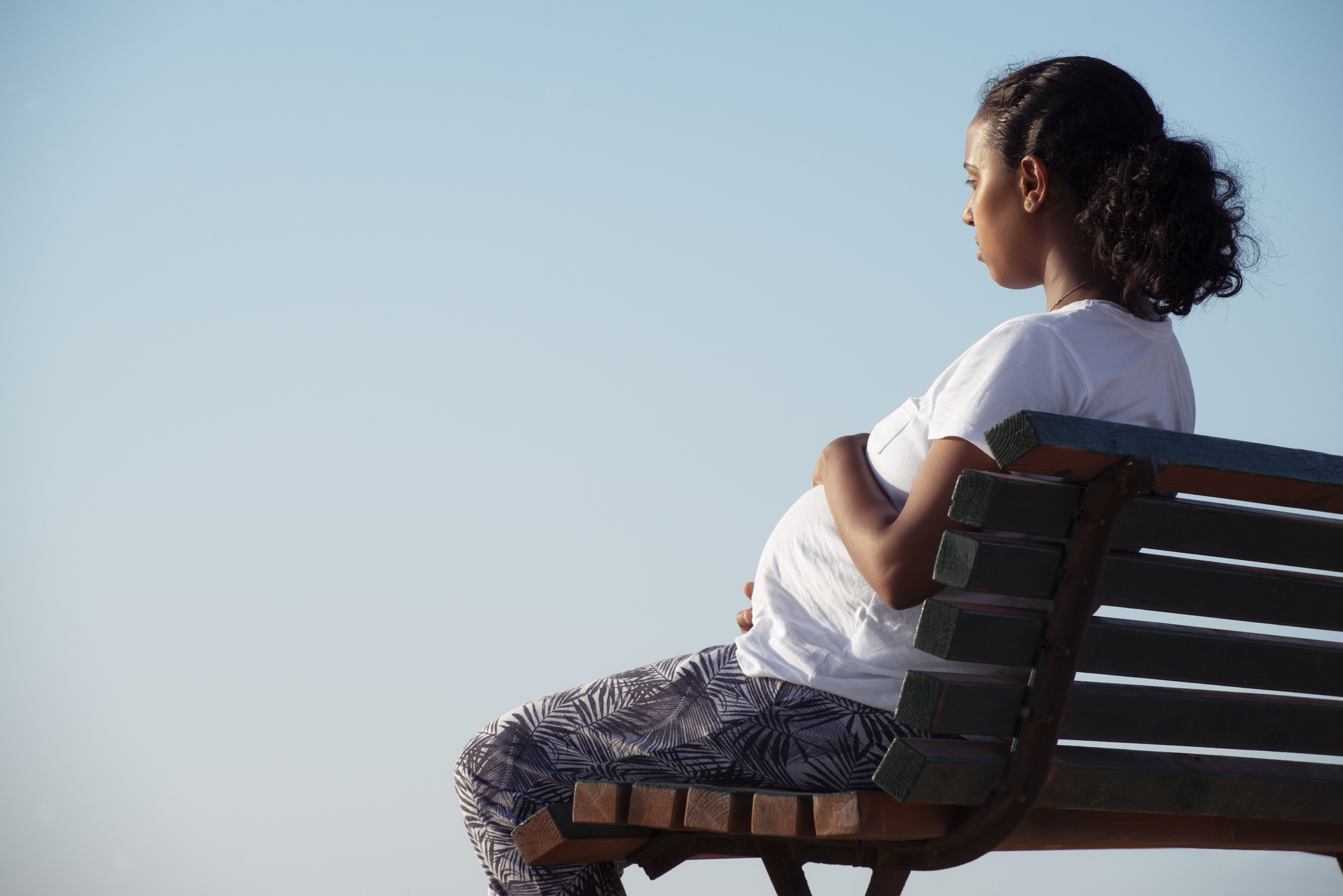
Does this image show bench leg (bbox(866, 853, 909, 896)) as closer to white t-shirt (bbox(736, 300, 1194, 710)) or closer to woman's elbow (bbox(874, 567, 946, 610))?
white t-shirt (bbox(736, 300, 1194, 710))

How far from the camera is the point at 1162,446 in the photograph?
146 centimetres

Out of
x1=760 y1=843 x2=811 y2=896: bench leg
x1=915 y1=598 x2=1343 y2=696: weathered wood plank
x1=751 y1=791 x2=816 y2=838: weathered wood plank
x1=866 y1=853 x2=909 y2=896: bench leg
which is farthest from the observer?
x1=760 y1=843 x2=811 y2=896: bench leg

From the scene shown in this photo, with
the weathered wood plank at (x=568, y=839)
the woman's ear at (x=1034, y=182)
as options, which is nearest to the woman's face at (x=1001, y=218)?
the woman's ear at (x=1034, y=182)

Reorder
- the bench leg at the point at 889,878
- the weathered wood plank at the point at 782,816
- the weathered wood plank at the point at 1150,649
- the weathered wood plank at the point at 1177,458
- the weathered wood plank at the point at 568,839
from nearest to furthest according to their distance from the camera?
the weathered wood plank at the point at 1177,458 → the weathered wood plank at the point at 1150,649 → the weathered wood plank at the point at 782,816 → the bench leg at the point at 889,878 → the weathered wood plank at the point at 568,839

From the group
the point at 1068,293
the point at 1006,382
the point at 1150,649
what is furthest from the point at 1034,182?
the point at 1150,649

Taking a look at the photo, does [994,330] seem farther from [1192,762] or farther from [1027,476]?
[1192,762]

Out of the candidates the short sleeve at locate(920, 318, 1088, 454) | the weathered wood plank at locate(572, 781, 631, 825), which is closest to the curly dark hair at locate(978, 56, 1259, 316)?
the short sleeve at locate(920, 318, 1088, 454)

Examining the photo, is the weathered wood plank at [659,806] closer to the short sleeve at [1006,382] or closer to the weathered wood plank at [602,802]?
the weathered wood plank at [602,802]

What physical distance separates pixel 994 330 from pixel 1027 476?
25 cm

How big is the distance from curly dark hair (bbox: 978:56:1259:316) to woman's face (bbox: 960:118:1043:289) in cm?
3

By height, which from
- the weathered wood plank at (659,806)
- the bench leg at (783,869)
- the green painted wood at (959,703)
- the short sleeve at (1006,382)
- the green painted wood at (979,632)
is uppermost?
the short sleeve at (1006,382)

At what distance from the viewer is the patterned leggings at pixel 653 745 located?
1820mm

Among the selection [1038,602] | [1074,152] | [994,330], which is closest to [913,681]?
[1038,602]

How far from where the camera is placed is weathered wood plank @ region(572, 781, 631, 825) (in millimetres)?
1802
